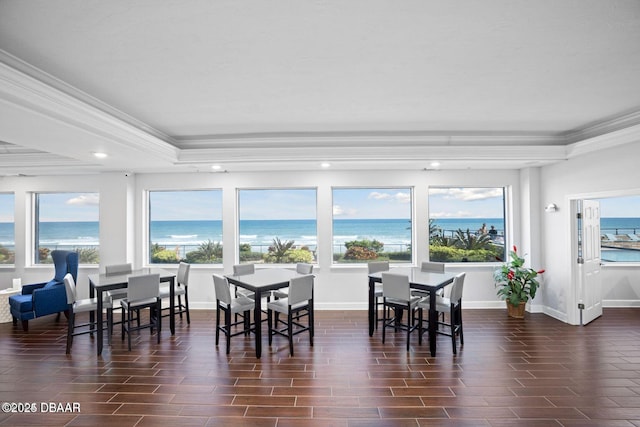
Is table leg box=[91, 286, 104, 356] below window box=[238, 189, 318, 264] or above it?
below

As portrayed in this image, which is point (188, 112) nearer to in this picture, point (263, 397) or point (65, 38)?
point (65, 38)

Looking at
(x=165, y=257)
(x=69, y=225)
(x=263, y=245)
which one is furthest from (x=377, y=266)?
(x=69, y=225)

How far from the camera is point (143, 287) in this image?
12.9ft

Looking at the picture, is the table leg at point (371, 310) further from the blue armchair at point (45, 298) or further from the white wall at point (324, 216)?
the blue armchair at point (45, 298)

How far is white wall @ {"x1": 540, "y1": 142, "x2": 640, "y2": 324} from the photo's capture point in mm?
3998

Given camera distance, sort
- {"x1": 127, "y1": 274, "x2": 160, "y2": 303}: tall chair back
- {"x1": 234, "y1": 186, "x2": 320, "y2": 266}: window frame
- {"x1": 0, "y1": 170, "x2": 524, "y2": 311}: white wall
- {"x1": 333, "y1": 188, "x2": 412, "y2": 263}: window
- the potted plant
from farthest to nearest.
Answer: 1. {"x1": 333, "y1": 188, "x2": 412, "y2": 263}: window
2. {"x1": 234, "y1": 186, "x2": 320, "y2": 266}: window frame
3. {"x1": 0, "y1": 170, "x2": 524, "y2": 311}: white wall
4. the potted plant
5. {"x1": 127, "y1": 274, "x2": 160, "y2": 303}: tall chair back

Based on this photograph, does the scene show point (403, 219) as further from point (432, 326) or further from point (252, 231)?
point (252, 231)

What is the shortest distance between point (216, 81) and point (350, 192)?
3.65m

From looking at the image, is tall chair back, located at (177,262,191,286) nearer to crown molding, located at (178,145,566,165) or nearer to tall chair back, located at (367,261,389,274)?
crown molding, located at (178,145,566,165)

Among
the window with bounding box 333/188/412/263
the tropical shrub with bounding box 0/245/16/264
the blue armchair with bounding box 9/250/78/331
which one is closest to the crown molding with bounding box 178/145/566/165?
the window with bounding box 333/188/412/263

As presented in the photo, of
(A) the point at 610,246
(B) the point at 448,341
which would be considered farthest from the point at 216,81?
(A) the point at 610,246

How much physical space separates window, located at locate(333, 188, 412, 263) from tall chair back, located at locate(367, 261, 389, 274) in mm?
869

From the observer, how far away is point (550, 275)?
5211 millimetres

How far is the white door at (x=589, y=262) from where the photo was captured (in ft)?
15.7
